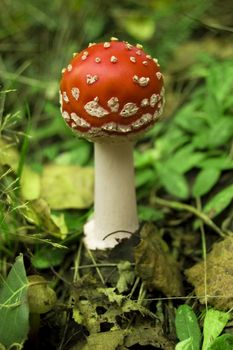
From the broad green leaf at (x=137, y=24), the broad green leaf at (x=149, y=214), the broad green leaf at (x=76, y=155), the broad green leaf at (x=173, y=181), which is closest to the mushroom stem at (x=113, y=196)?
the broad green leaf at (x=149, y=214)

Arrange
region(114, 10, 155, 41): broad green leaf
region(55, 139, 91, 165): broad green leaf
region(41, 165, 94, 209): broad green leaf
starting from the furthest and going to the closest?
region(114, 10, 155, 41): broad green leaf → region(55, 139, 91, 165): broad green leaf → region(41, 165, 94, 209): broad green leaf

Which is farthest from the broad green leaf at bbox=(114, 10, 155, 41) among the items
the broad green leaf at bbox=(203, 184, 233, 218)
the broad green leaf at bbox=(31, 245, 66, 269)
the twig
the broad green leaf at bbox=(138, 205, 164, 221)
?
the broad green leaf at bbox=(31, 245, 66, 269)

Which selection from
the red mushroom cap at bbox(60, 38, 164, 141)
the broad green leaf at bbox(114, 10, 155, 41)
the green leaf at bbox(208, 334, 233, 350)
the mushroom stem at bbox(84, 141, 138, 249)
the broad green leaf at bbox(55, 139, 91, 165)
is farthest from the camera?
the broad green leaf at bbox(114, 10, 155, 41)

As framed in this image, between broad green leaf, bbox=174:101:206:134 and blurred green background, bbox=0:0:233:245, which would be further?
broad green leaf, bbox=174:101:206:134

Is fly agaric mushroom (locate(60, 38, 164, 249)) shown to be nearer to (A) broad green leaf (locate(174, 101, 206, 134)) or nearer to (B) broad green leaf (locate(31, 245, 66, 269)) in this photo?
(B) broad green leaf (locate(31, 245, 66, 269))

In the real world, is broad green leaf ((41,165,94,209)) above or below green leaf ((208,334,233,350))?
above

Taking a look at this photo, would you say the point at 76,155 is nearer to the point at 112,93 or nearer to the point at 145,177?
the point at 145,177

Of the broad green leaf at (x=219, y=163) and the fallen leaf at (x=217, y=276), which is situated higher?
the broad green leaf at (x=219, y=163)

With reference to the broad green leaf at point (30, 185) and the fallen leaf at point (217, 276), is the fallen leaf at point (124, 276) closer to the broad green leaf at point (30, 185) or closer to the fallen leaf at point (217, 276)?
the fallen leaf at point (217, 276)
